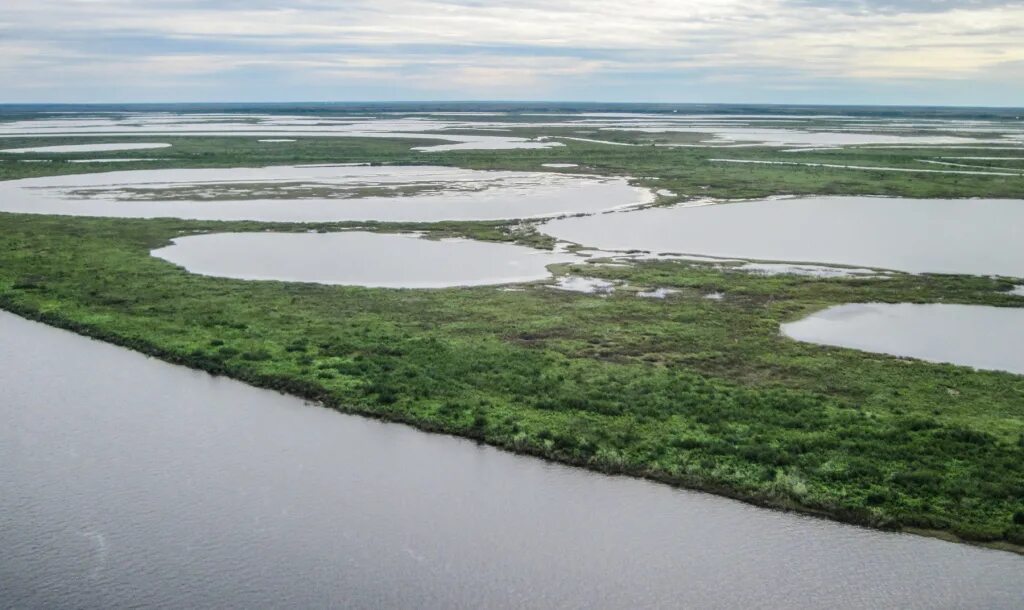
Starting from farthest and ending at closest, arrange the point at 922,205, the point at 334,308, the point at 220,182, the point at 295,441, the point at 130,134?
the point at 130,134, the point at 220,182, the point at 922,205, the point at 334,308, the point at 295,441

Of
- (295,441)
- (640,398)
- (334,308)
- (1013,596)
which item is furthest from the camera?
(334,308)

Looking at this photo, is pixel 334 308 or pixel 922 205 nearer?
pixel 334 308

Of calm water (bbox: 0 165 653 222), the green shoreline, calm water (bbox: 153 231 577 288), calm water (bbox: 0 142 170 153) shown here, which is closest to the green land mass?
the green shoreline

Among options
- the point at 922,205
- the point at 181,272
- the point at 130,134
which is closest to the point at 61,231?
the point at 181,272

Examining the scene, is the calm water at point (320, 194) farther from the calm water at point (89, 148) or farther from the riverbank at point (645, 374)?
the calm water at point (89, 148)

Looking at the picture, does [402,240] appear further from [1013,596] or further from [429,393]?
[1013,596]

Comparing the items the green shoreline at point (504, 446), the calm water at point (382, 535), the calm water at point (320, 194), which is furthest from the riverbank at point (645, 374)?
the calm water at point (320, 194)

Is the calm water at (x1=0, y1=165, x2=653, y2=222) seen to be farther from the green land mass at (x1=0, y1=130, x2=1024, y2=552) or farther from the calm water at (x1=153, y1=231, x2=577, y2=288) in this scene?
the green land mass at (x1=0, y1=130, x2=1024, y2=552)
